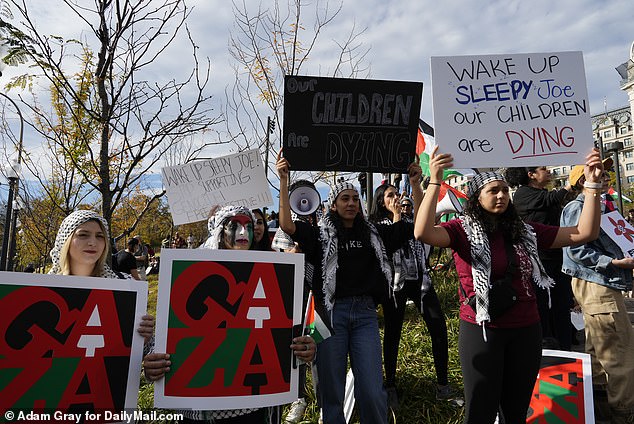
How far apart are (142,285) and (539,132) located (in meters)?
2.66

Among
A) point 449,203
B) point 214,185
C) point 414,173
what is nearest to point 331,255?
point 414,173

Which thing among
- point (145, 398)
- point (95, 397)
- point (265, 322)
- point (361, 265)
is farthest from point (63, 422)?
point (145, 398)

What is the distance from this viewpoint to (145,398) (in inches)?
165

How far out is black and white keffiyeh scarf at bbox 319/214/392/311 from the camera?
2.90 m

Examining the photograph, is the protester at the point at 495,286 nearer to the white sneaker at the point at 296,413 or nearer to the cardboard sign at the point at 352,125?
the cardboard sign at the point at 352,125

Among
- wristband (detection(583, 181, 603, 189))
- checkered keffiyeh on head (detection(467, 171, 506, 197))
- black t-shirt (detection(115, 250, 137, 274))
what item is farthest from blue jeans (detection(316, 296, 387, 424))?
black t-shirt (detection(115, 250, 137, 274))

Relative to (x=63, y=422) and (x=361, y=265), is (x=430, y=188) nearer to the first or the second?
(x=361, y=265)

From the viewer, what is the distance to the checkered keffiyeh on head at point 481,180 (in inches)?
107

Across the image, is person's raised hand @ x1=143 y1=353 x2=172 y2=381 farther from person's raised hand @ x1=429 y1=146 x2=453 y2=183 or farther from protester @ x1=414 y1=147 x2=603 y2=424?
person's raised hand @ x1=429 y1=146 x2=453 y2=183

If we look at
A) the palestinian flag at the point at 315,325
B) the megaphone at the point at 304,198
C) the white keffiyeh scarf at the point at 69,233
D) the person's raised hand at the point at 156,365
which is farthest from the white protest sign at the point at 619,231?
the white keffiyeh scarf at the point at 69,233

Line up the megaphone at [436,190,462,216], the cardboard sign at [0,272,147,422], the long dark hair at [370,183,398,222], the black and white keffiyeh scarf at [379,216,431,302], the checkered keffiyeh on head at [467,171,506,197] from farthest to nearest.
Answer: the megaphone at [436,190,462,216]
the long dark hair at [370,183,398,222]
the black and white keffiyeh scarf at [379,216,431,302]
the checkered keffiyeh on head at [467,171,506,197]
the cardboard sign at [0,272,147,422]

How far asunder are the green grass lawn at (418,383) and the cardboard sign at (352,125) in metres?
2.20

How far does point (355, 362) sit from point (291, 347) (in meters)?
0.85

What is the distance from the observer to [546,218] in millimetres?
4246
